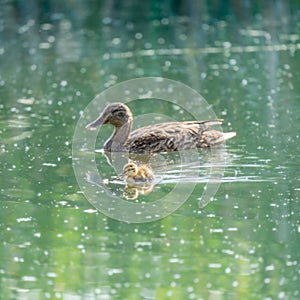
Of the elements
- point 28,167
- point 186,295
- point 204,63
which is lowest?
point 186,295

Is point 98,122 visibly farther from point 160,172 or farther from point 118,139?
point 160,172

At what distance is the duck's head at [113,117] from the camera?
38.7ft

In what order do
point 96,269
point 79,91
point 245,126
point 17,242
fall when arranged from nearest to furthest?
point 96,269 < point 17,242 < point 245,126 < point 79,91

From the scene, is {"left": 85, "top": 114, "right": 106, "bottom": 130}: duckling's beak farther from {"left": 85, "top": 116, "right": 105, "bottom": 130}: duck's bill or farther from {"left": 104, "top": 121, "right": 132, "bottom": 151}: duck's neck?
Answer: {"left": 104, "top": 121, "right": 132, "bottom": 151}: duck's neck

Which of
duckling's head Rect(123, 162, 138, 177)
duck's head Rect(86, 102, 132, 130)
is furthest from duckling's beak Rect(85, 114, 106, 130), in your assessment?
duckling's head Rect(123, 162, 138, 177)

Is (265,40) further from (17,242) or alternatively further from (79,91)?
(17,242)

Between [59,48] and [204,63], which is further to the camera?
[59,48]

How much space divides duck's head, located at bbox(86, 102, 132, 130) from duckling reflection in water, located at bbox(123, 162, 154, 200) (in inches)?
68.7

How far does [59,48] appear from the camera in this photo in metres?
18.4

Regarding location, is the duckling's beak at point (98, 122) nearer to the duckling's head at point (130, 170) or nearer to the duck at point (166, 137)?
the duck at point (166, 137)

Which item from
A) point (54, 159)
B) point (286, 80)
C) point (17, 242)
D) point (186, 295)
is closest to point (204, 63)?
point (286, 80)

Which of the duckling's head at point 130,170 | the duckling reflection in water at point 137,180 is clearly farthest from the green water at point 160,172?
the duckling's head at point 130,170

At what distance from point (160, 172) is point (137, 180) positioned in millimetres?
500

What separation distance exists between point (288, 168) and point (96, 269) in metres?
3.00
